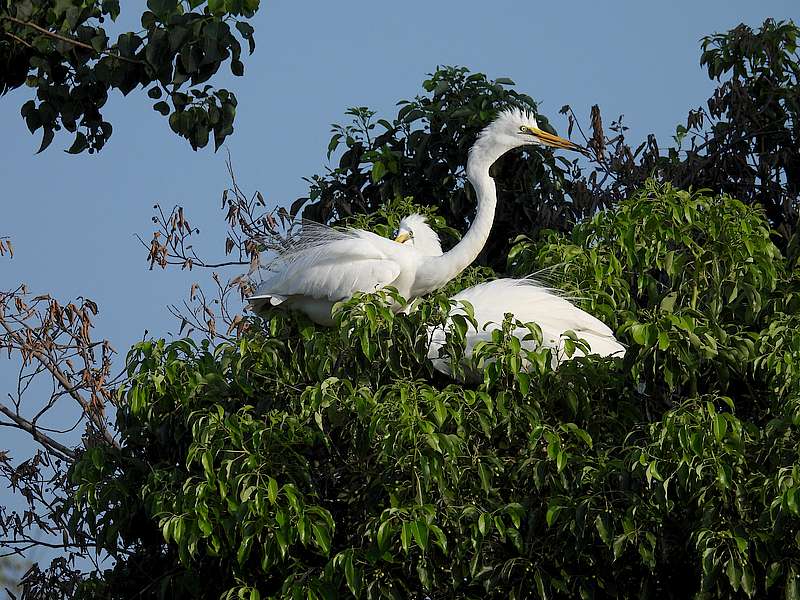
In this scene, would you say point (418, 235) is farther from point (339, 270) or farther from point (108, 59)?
point (108, 59)

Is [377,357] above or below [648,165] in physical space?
below

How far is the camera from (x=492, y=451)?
4355mm

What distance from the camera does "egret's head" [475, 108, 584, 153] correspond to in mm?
5938

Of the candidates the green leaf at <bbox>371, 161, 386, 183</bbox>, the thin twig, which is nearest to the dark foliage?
the green leaf at <bbox>371, 161, 386, 183</bbox>

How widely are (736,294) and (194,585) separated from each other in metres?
2.01

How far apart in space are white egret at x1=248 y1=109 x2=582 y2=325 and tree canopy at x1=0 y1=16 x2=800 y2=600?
0.31 metres

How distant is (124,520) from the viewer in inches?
182

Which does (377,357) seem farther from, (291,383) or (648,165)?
(648,165)

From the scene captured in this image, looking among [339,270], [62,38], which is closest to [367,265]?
[339,270]

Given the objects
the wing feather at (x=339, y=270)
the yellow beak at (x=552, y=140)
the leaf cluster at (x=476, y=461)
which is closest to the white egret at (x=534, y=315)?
the wing feather at (x=339, y=270)

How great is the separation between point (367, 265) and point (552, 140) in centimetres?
111

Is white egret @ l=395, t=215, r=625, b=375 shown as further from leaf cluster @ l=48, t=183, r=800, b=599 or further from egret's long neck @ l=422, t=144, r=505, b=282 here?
leaf cluster @ l=48, t=183, r=800, b=599

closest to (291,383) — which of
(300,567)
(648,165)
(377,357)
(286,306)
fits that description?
(377,357)

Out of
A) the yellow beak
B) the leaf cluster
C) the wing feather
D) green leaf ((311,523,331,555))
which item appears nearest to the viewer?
the leaf cluster
